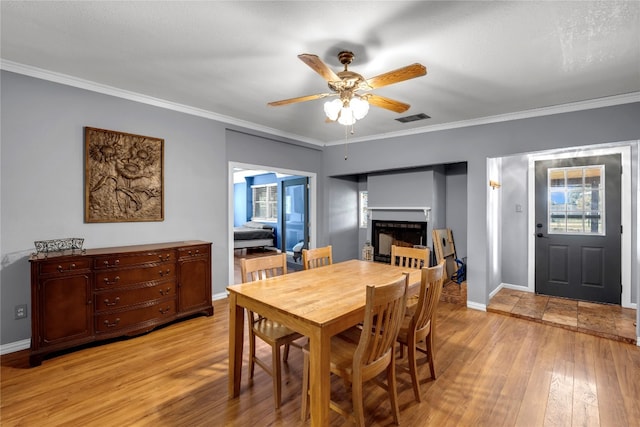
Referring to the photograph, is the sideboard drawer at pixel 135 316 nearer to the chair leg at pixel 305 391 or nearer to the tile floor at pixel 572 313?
the chair leg at pixel 305 391

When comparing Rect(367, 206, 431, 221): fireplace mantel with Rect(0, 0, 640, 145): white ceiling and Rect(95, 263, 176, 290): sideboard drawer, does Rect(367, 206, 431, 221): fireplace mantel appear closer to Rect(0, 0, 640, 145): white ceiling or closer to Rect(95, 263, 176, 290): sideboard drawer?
Rect(0, 0, 640, 145): white ceiling

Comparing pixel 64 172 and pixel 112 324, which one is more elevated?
pixel 64 172

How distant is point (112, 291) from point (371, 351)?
8.47 ft

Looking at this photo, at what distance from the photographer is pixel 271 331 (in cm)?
216

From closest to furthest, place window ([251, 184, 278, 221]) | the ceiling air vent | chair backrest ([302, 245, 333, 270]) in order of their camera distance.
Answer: chair backrest ([302, 245, 333, 270]), the ceiling air vent, window ([251, 184, 278, 221])

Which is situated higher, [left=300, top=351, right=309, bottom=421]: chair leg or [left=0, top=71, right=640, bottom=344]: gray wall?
[left=0, top=71, right=640, bottom=344]: gray wall

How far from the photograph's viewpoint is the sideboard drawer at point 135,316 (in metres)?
2.83

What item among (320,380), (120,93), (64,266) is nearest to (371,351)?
(320,380)

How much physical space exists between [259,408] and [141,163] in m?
2.89

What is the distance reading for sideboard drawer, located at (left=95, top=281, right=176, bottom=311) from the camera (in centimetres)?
282

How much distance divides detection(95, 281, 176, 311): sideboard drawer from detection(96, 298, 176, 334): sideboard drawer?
70 millimetres

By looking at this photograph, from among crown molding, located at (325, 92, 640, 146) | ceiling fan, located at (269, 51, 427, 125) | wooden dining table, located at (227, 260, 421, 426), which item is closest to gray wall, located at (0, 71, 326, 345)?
wooden dining table, located at (227, 260, 421, 426)

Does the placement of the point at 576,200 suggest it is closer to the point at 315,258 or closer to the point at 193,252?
the point at 315,258

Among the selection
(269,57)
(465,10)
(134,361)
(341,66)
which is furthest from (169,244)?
(465,10)
